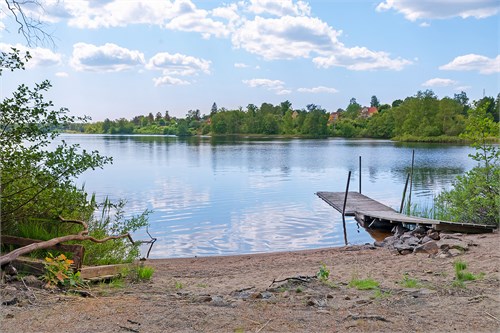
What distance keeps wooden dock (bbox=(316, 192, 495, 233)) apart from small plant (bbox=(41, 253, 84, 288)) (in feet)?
34.1

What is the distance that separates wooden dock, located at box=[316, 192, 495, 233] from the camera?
1317cm

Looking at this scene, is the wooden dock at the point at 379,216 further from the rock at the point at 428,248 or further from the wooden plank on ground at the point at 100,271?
the wooden plank on ground at the point at 100,271

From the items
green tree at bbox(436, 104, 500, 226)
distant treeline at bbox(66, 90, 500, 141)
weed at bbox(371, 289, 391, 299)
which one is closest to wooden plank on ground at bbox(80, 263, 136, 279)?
weed at bbox(371, 289, 391, 299)

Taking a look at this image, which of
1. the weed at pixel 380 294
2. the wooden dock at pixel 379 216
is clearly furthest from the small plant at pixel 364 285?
the wooden dock at pixel 379 216

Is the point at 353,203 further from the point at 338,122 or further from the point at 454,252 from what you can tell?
the point at 338,122

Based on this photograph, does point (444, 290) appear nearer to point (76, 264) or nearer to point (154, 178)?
point (76, 264)

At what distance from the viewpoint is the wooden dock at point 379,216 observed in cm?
1317

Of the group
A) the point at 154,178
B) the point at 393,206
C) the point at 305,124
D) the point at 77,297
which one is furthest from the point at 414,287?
the point at 305,124

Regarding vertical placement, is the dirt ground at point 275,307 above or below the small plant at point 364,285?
above

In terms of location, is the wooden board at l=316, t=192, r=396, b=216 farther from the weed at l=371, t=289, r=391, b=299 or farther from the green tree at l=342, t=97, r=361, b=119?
the green tree at l=342, t=97, r=361, b=119

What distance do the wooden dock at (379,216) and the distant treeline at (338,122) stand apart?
147 feet

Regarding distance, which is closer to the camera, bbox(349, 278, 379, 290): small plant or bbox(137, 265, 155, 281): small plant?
bbox(349, 278, 379, 290): small plant

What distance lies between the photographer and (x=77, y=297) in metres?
5.61

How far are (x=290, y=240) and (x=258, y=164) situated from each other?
91.6 feet
